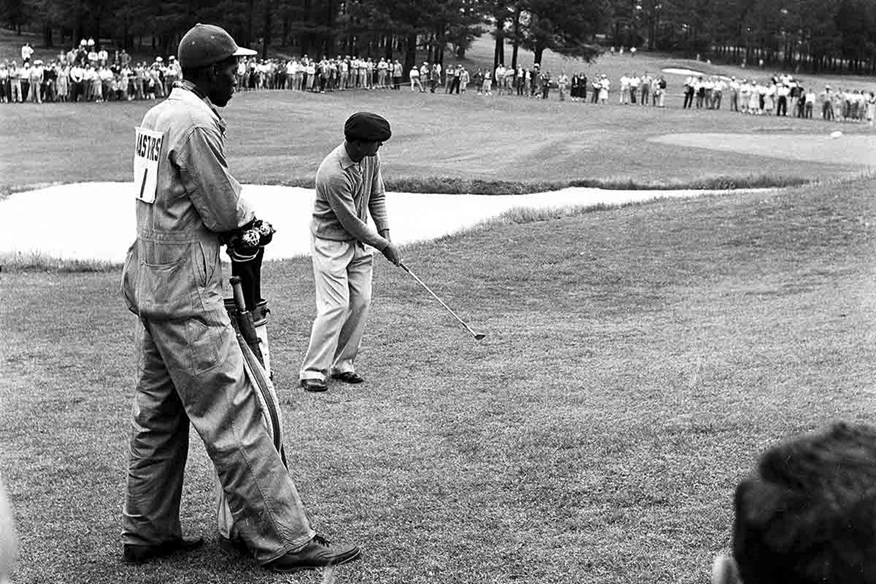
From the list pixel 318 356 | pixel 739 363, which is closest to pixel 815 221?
pixel 739 363

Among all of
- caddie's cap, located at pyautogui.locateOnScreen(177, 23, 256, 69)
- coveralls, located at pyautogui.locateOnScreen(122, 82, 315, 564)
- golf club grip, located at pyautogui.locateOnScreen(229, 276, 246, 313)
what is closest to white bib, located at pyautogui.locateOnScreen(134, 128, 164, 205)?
coveralls, located at pyautogui.locateOnScreen(122, 82, 315, 564)

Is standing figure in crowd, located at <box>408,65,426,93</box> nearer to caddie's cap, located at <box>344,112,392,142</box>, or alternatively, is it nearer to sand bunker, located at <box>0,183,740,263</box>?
sand bunker, located at <box>0,183,740,263</box>

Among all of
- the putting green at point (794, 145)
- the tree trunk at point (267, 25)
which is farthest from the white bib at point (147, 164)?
the tree trunk at point (267, 25)

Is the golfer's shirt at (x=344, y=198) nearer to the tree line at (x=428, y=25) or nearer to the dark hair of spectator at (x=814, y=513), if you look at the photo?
the dark hair of spectator at (x=814, y=513)

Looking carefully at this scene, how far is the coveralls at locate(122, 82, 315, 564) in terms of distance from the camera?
4.78 meters

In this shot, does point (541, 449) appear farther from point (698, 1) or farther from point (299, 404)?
point (698, 1)

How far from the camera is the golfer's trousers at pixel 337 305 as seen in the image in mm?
8281

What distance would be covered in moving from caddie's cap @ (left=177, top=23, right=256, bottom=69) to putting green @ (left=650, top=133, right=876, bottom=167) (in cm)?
2230

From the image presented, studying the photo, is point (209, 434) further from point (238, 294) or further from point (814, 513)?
point (814, 513)

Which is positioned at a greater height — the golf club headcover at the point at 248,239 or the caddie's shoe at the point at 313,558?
the golf club headcover at the point at 248,239

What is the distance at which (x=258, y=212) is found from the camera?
58.3ft

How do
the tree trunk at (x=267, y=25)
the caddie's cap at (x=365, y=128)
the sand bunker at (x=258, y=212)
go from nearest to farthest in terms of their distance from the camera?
the caddie's cap at (x=365, y=128) < the sand bunker at (x=258, y=212) < the tree trunk at (x=267, y=25)

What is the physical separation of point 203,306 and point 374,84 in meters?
55.9

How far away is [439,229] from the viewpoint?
657 inches
